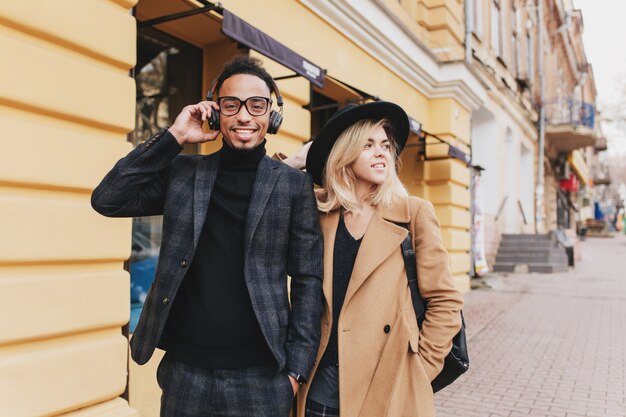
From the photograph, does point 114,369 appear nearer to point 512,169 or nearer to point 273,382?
point 273,382

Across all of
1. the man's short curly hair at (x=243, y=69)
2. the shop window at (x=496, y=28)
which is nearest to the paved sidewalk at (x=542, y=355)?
the man's short curly hair at (x=243, y=69)

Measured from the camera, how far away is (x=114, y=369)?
11.6 feet

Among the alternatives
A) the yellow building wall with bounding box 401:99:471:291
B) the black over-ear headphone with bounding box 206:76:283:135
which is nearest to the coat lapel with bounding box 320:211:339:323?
the black over-ear headphone with bounding box 206:76:283:135

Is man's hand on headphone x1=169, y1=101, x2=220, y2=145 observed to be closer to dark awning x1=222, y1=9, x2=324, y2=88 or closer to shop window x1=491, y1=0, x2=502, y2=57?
dark awning x1=222, y1=9, x2=324, y2=88

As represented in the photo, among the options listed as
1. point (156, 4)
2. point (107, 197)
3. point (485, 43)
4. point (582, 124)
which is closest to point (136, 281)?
point (156, 4)

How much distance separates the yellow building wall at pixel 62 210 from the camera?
3008mm

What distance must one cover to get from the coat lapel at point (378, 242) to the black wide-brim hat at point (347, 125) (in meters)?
0.38

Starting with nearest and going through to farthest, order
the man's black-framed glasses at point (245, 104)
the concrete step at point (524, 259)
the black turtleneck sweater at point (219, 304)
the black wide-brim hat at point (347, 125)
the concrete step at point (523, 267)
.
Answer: the black turtleneck sweater at point (219, 304) → the man's black-framed glasses at point (245, 104) → the black wide-brim hat at point (347, 125) → the concrete step at point (523, 267) → the concrete step at point (524, 259)

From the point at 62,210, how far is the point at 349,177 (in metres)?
2.01

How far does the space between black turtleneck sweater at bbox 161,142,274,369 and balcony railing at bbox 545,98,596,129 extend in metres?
22.0

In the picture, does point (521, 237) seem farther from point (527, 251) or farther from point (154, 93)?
point (154, 93)

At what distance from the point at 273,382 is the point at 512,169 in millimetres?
16164

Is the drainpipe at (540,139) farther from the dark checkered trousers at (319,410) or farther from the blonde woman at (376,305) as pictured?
the dark checkered trousers at (319,410)

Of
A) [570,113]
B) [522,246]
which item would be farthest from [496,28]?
[570,113]
